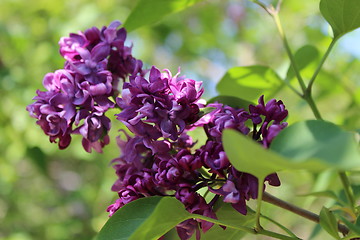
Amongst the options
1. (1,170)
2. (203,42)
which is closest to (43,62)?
(1,170)

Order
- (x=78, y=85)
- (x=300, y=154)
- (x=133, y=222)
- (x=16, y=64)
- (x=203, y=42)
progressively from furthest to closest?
(x=203, y=42), (x=16, y=64), (x=78, y=85), (x=133, y=222), (x=300, y=154)

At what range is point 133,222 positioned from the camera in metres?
0.77

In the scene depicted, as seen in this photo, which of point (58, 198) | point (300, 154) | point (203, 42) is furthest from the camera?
point (203, 42)

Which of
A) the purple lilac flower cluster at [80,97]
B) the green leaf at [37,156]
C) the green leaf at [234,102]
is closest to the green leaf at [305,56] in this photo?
the green leaf at [234,102]

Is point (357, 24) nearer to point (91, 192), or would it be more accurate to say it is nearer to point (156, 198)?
point (156, 198)

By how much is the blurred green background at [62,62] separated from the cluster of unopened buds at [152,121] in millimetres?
741

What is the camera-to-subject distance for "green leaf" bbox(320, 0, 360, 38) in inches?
37.0

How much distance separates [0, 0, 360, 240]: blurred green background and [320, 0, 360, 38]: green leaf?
479mm

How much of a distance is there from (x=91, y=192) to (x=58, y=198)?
275mm

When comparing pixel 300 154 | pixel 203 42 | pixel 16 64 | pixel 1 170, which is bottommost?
pixel 300 154

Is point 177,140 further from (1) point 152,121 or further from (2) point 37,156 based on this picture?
(2) point 37,156

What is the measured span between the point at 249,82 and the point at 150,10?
0.31 m

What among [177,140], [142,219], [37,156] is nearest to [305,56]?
[177,140]

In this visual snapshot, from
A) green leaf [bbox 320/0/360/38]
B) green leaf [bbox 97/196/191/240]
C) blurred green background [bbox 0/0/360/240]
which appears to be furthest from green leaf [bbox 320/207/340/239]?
blurred green background [bbox 0/0/360/240]
